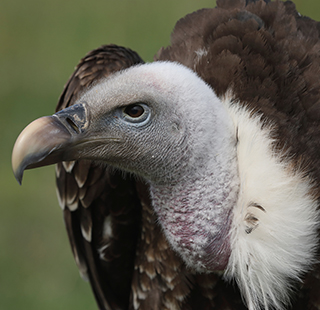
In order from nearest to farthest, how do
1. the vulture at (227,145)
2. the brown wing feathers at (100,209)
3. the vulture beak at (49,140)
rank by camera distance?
the vulture beak at (49,140) → the vulture at (227,145) → the brown wing feathers at (100,209)

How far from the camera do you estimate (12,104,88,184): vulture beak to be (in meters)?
1.80

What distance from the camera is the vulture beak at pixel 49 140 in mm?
1802

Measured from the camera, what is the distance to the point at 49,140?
1836mm

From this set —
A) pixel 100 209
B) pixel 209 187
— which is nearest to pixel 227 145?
pixel 209 187

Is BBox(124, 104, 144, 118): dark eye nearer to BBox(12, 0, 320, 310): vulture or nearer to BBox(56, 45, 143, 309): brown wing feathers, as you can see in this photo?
BBox(12, 0, 320, 310): vulture

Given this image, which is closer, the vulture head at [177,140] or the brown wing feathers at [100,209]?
the vulture head at [177,140]

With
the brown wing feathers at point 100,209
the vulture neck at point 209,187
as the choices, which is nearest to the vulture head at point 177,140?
the vulture neck at point 209,187

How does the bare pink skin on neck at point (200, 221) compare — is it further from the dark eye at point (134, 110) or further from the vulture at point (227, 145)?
the dark eye at point (134, 110)

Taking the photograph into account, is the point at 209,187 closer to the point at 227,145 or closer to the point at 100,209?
the point at 227,145

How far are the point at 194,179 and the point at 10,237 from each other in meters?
3.04

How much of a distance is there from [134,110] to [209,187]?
40 centimetres

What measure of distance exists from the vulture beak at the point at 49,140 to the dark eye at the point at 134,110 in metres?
0.16

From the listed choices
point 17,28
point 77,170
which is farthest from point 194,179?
point 17,28

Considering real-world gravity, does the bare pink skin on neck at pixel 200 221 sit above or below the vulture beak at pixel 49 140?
below
